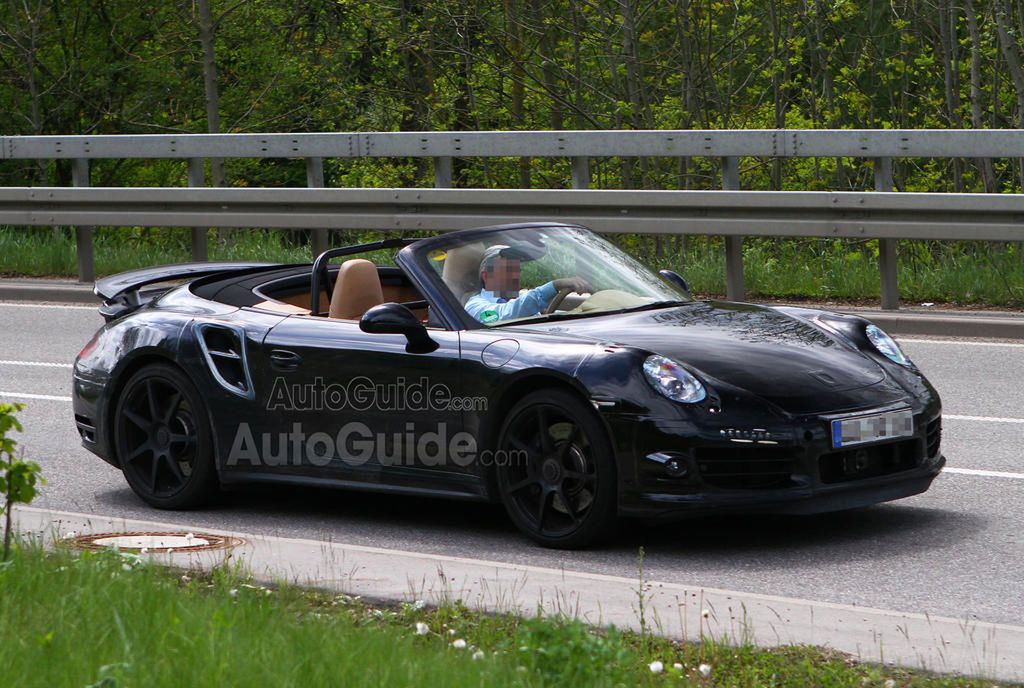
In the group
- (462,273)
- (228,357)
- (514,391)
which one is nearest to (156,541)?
(228,357)

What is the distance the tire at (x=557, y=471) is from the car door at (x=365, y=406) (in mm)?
212

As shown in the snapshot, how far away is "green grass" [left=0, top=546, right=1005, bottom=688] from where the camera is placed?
13.5ft

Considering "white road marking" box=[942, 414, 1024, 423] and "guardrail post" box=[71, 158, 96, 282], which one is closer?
"white road marking" box=[942, 414, 1024, 423]

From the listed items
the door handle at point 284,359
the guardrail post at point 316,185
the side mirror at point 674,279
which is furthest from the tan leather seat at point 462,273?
the guardrail post at point 316,185

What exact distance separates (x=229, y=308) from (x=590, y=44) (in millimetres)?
14426

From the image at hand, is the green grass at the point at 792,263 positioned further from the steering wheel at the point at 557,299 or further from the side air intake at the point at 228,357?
the side air intake at the point at 228,357

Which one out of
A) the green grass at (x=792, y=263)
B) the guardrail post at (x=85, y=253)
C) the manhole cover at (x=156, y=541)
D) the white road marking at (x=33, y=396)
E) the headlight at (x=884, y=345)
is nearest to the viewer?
the manhole cover at (x=156, y=541)

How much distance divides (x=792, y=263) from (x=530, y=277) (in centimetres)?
758

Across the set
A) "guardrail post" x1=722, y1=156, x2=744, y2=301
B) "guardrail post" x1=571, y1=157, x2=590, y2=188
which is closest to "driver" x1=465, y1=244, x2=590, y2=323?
"guardrail post" x1=722, y1=156, x2=744, y2=301

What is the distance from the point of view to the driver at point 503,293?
7.09 metres

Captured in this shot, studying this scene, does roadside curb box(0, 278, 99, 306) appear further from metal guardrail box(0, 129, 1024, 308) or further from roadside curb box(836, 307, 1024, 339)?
roadside curb box(836, 307, 1024, 339)

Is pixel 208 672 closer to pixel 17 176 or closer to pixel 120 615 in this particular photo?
pixel 120 615

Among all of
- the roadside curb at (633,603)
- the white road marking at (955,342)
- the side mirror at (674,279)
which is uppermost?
the side mirror at (674,279)

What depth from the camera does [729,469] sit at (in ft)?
20.2
